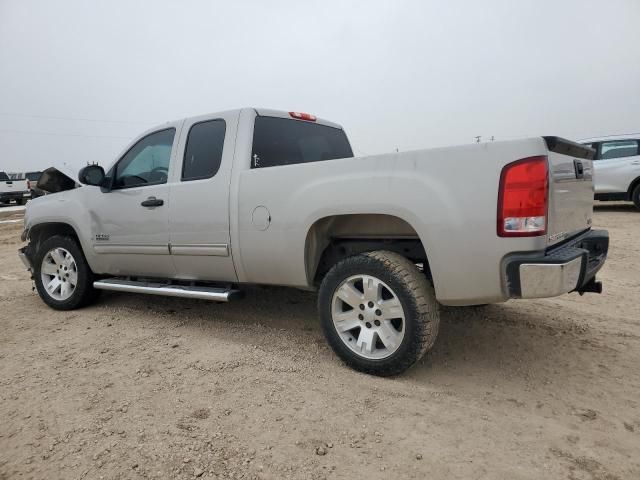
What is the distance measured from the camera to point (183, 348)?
10.8ft

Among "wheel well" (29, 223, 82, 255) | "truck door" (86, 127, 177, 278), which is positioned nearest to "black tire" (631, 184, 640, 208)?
"truck door" (86, 127, 177, 278)

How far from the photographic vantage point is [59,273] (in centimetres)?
452

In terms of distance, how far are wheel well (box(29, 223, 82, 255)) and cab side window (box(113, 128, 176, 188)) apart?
0.99m

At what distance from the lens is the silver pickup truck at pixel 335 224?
2.27m

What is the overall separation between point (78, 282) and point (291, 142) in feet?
8.57

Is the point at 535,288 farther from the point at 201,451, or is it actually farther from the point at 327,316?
the point at 201,451

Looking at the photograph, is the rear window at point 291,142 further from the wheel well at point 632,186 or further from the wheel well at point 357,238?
the wheel well at point 632,186

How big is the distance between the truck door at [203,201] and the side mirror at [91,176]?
2.84 ft

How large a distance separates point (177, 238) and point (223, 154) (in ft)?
2.62

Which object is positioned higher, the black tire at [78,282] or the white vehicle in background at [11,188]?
the white vehicle in background at [11,188]

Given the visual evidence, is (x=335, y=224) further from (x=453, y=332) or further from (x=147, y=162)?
(x=147, y=162)

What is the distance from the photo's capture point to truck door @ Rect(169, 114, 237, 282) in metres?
3.33

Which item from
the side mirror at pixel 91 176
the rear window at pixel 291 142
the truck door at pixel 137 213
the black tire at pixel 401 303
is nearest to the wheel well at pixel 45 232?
the truck door at pixel 137 213

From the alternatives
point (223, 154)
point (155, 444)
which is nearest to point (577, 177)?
point (223, 154)
